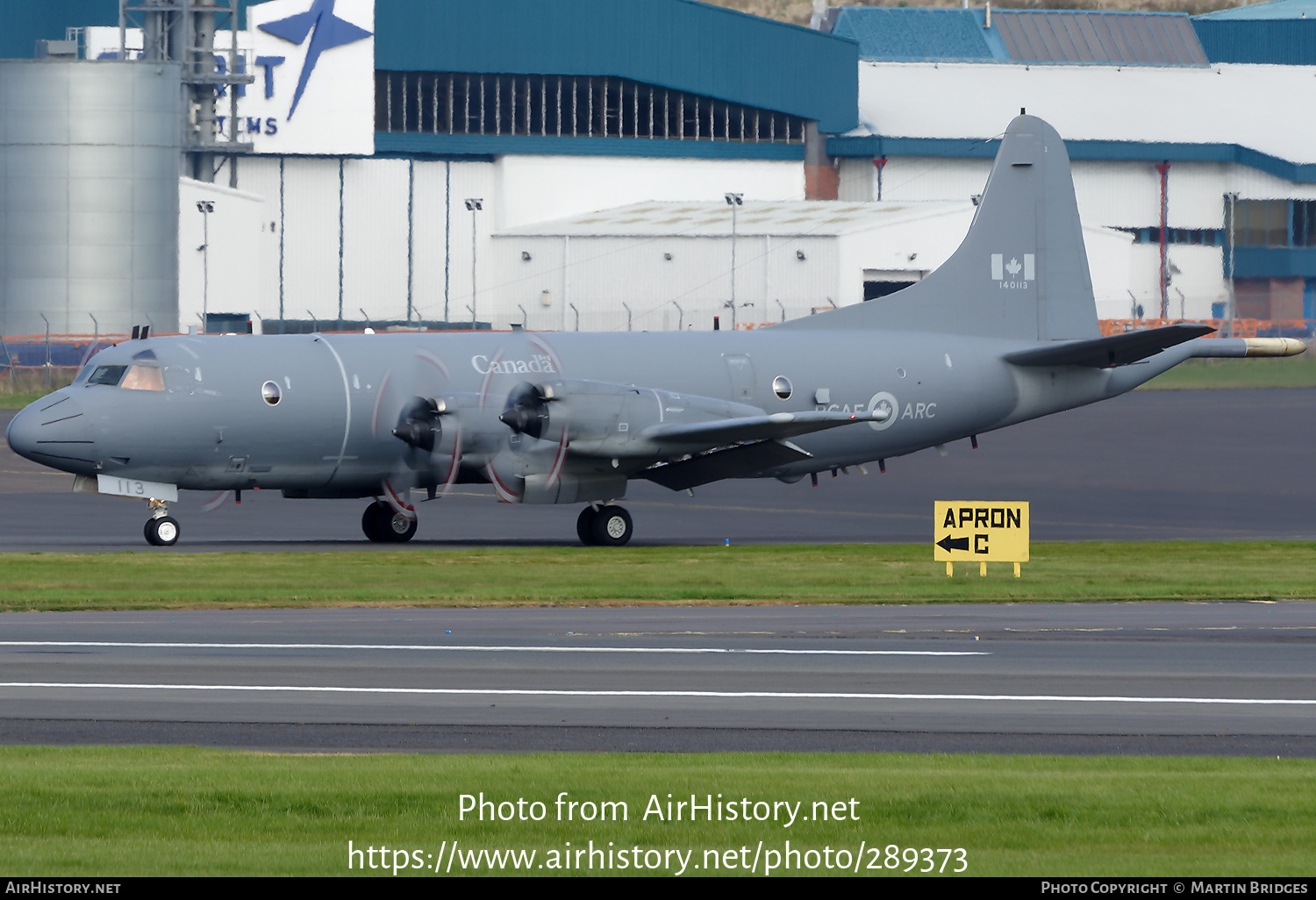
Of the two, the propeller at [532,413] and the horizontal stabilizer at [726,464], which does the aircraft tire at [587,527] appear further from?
the propeller at [532,413]

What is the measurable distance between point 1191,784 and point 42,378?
68.0 m

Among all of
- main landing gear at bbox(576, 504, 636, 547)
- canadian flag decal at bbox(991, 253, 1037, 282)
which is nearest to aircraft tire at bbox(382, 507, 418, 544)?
main landing gear at bbox(576, 504, 636, 547)

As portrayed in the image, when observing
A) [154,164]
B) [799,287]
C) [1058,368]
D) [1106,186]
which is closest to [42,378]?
[154,164]

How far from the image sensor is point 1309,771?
546 inches

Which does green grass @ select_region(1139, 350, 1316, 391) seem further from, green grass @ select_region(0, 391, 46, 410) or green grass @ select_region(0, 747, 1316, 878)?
green grass @ select_region(0, 747, 1316, 878)

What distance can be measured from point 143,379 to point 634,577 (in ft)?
34.0

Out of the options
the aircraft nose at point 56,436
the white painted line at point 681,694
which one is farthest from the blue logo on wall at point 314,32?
the white painted line at point 681,694

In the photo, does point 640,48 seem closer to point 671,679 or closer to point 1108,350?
point 1108,350

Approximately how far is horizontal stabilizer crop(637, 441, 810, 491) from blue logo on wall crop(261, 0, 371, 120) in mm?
60467

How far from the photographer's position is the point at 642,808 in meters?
12.2

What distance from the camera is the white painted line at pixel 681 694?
58.2 feet

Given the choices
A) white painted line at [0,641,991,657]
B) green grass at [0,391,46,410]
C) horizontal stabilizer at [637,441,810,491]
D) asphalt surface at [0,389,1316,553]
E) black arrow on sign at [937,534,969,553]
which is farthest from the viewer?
green grass at [0,391,46,410]

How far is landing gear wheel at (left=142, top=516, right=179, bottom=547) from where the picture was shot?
34.7 metres

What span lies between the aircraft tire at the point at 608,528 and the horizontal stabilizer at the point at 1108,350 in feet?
32.3
